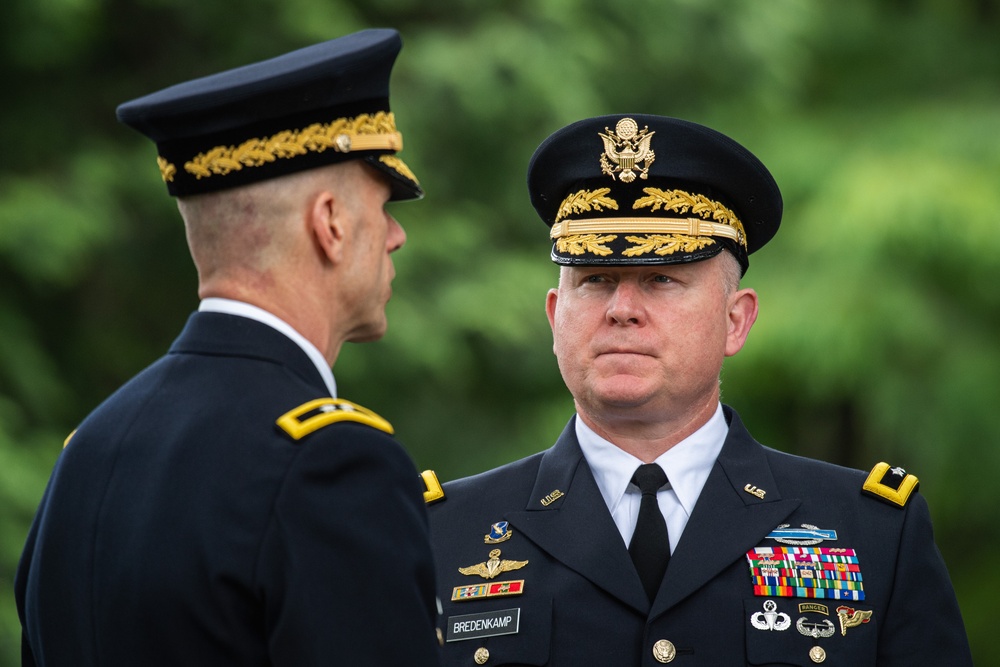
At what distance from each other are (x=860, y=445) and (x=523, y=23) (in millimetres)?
3993

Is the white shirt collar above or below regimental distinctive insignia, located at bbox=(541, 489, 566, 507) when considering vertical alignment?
above

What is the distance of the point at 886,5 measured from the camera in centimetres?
1063

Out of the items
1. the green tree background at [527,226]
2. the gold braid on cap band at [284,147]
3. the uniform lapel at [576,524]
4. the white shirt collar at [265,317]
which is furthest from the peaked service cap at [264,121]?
the green tree background at [527,226]

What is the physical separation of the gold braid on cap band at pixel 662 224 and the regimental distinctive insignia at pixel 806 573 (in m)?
0.74

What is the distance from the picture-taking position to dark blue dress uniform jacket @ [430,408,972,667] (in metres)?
2.98

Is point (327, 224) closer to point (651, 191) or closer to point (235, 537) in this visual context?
point (235, 537)

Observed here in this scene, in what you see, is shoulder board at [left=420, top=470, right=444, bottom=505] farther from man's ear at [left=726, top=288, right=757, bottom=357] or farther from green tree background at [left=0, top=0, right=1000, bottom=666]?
green tree background at [left=0, top=0, right=1000, bottom=666]

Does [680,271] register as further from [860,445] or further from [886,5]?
[886,5]

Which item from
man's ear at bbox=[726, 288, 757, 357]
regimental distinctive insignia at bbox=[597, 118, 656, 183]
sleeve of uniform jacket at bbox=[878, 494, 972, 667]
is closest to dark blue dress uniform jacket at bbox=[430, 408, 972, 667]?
sleeve of uniform jacket at bbox=[878, 494, 972, 667]

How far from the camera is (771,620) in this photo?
118 inches

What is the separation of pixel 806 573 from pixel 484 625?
2.42 feet

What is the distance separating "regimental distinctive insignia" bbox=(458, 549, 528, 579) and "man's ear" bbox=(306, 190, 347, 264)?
1.25 meters

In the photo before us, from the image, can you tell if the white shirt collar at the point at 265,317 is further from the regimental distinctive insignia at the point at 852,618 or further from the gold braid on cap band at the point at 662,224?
the regimental distinctive insignia at the point at 852,618

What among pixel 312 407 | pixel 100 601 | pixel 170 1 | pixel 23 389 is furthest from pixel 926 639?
pixel 170 1
